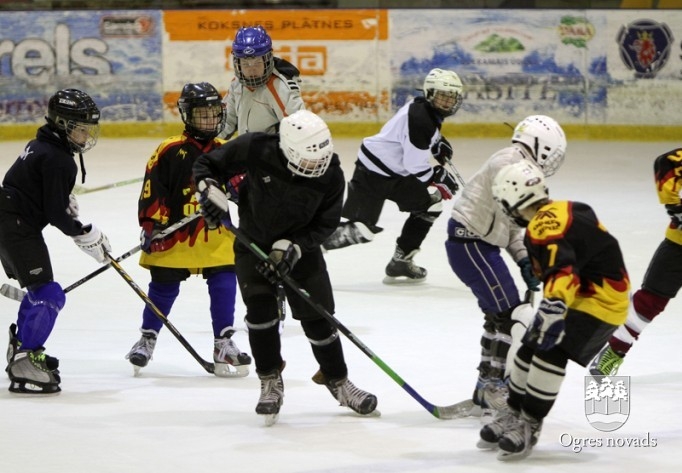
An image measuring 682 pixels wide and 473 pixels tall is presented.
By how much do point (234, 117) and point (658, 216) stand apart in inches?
148

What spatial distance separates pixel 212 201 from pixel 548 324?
1.26 m

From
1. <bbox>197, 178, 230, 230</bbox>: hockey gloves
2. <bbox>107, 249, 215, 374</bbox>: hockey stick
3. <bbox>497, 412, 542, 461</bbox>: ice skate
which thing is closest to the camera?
<bbox>497, 412, 542, 461</bbox>: ice skate

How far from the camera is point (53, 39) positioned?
12.1 metres

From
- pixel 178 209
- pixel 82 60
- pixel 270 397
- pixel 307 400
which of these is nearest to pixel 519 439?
pixel 270 397

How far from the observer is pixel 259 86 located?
5.83m

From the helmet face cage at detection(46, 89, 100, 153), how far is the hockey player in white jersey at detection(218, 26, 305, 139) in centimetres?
93

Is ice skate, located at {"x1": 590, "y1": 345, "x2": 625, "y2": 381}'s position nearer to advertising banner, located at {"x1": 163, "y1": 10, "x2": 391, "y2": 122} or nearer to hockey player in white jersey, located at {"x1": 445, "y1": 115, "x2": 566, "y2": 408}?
hockey player in white jersey, located at {"x1": 445, "y1": 115, "x2": 566, "y2": 408}

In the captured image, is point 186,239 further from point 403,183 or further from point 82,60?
point 82,60

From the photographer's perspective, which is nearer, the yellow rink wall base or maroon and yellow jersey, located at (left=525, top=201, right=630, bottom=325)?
maroon and yellow jersey, located at (left=525, top=201, right=630, bottom=325)

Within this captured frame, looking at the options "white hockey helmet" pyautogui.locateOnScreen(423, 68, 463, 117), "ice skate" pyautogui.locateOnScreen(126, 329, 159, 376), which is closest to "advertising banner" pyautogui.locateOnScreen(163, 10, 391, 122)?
"white hockey helmet" pyautogui.locateOnScreen(423, 68, 463, 117)

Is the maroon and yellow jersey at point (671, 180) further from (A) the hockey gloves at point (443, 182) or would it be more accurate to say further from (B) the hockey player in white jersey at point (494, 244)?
(A) the hockey gloves at point (443, 182)

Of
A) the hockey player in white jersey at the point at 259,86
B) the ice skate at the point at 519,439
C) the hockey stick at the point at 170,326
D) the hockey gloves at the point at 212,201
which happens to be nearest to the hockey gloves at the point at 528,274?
the ice skate at the point at 519,439

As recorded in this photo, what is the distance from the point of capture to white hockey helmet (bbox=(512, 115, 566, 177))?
4.48 metres

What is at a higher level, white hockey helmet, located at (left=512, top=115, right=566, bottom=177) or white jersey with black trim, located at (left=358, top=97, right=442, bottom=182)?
white hockey helmet, located at (left=512, top=115, right=566, bottom=177)
